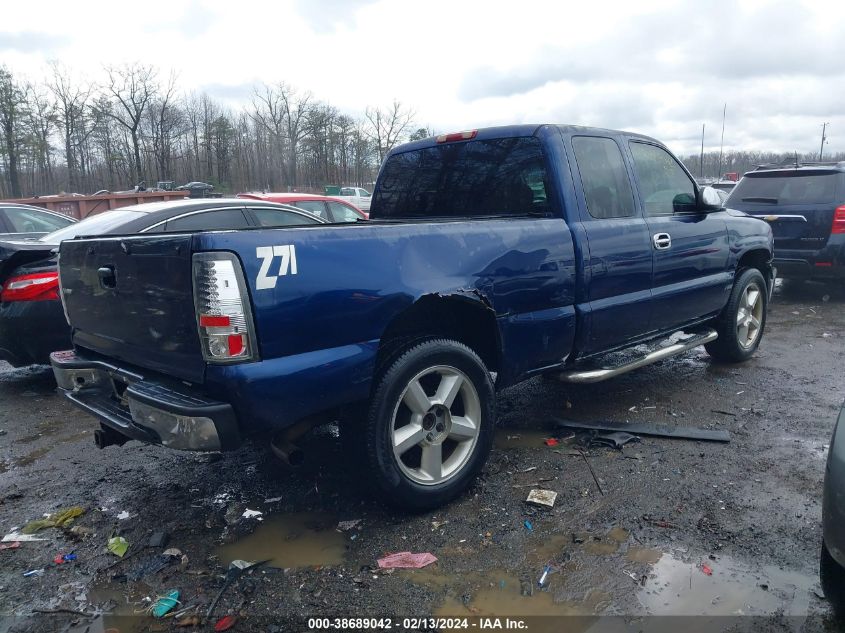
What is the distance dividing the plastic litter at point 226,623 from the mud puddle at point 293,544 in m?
0.37

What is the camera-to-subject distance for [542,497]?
3.31 m

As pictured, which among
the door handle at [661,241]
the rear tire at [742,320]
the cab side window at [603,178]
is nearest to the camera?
the cab side window at [603,178]

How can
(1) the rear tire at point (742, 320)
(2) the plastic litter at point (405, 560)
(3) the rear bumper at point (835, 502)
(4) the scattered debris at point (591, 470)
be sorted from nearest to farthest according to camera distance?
(3) the rear bumper at point (835, 502), (2) the plastic litter at point (405, 560), (4) the scattered debris at point (591, 470), (1) the rear tire at point (742, 320)

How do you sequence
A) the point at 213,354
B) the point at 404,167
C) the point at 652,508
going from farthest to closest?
the point at 404,167 < the point at 652,508 < the point at 213,354

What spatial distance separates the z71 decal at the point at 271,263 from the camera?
Result: 99.2 inches

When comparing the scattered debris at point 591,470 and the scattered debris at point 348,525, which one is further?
the scattered debris at point 591,470

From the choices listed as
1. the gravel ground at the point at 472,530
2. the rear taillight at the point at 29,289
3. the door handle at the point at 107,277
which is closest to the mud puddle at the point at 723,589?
the gravel ground at the point at 472,530

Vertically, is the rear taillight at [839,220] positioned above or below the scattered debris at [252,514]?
above

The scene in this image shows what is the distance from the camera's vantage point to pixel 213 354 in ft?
8.29

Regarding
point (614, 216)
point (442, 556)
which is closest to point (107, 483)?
point (442, 556)

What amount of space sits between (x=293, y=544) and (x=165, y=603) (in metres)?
0.62

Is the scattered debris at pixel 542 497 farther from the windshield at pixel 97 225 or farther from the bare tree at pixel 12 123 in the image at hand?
the bare tree at pixel 12 123

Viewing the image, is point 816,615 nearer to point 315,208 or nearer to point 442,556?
point 442,556

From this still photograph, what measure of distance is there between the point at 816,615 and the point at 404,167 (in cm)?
370
